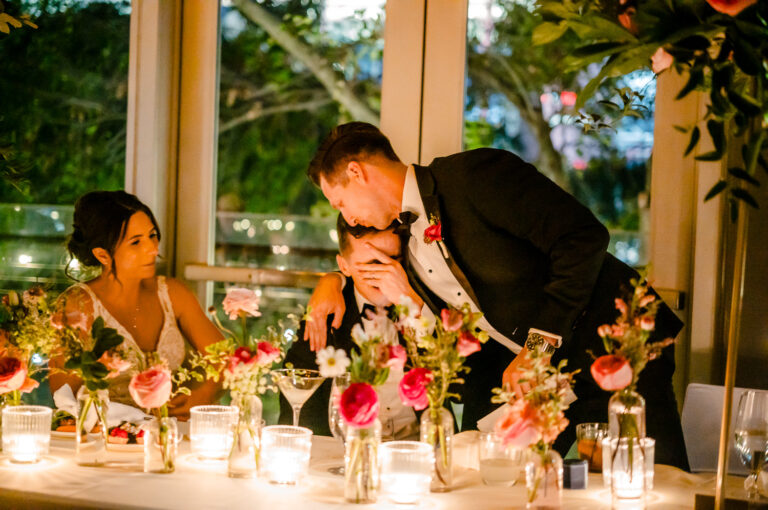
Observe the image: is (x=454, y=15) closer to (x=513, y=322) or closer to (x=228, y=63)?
(x=228, y=63)

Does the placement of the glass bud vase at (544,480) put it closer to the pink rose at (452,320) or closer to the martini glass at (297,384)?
the pink rose at (452,320)

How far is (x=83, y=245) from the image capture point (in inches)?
118

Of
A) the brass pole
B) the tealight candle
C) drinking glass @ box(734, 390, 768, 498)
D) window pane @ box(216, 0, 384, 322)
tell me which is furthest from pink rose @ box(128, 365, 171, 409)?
window pane @ box(216, 0, 384, 322)

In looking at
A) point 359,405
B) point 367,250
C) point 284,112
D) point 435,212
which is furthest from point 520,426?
point 284,112

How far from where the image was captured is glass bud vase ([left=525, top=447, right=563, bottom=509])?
1589mm

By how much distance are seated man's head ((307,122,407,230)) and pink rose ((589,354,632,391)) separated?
1.11 meters

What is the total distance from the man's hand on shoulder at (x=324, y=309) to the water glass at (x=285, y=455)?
713 mm

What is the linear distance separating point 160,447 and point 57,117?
7.26 feet

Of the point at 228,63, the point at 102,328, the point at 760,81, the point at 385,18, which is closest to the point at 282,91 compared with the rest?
the point at 228,63

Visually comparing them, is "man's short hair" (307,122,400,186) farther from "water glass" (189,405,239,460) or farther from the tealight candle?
the tealight candle

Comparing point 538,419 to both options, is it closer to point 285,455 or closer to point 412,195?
point 285,455

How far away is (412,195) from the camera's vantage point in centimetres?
250

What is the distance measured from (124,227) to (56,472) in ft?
4.11

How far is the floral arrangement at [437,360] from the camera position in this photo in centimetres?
165
